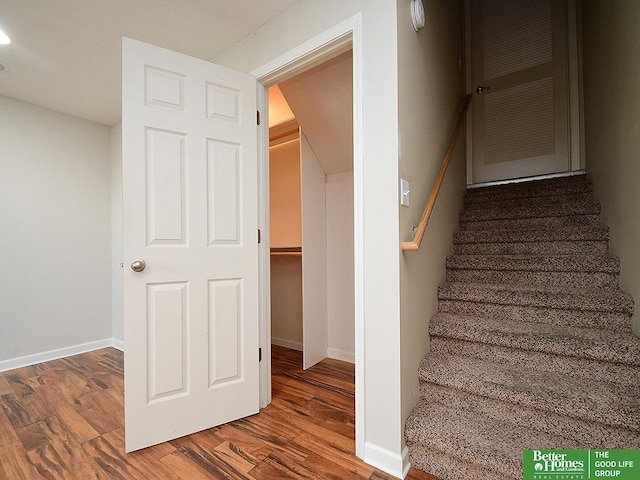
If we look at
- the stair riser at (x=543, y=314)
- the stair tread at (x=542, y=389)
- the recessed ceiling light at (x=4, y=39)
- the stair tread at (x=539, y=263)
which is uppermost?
the recessed ceiling light at (x=4, y=39)

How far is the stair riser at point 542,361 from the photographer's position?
142 cm

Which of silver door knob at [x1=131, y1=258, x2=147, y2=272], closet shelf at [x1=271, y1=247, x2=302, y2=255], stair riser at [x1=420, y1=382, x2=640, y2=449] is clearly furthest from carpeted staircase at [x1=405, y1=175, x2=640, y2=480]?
silver door knob at [x1=131, y1=258, x2=147, y2=272]

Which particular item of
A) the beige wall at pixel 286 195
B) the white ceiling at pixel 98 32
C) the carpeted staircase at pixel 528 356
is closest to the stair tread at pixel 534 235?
the carpeted staircase at pixel 528 356

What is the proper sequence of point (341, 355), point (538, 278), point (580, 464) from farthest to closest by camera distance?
point (341, 355) < point (538, 278) < point (580, 464)

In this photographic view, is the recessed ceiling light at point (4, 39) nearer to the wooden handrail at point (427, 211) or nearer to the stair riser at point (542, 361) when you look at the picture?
the wooden handrail at point (427, 211)

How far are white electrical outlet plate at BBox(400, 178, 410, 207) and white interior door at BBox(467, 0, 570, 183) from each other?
242cm

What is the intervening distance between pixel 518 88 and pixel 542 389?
10.4 feet

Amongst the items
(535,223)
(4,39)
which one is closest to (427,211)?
(535,223)

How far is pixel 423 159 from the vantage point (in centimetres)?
177

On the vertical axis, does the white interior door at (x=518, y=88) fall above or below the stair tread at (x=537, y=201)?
above

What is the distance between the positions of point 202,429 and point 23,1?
2553 millimetres

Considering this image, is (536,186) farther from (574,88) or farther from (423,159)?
(423,159)

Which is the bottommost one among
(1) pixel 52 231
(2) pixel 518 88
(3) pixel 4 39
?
(1) pixel 52 231

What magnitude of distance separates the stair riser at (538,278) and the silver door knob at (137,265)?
6.42ft
